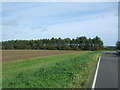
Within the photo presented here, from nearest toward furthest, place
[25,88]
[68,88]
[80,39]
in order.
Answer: [25,88], [68,88], [80,39]

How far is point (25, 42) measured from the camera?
152125mm

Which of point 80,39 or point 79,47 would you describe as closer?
point 79,47

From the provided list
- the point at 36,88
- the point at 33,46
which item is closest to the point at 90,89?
the point at 36,88

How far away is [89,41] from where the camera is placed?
166000 mm

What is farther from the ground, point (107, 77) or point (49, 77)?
point (49, 77)

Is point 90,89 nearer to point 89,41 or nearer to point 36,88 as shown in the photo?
point 36,88

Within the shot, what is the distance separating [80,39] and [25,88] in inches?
6265

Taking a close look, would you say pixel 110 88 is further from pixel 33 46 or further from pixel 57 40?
pixel 57 40

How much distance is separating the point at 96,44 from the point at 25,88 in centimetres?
15730

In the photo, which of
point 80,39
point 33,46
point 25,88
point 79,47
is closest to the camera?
point 25,88

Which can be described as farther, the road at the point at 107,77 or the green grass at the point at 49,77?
the road at the point at 107,77

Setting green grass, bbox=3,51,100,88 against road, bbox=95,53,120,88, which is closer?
green grass, bbox=3,51,100,88

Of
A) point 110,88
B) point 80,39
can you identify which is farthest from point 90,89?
point 80,39

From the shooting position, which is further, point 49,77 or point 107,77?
point 107,77
